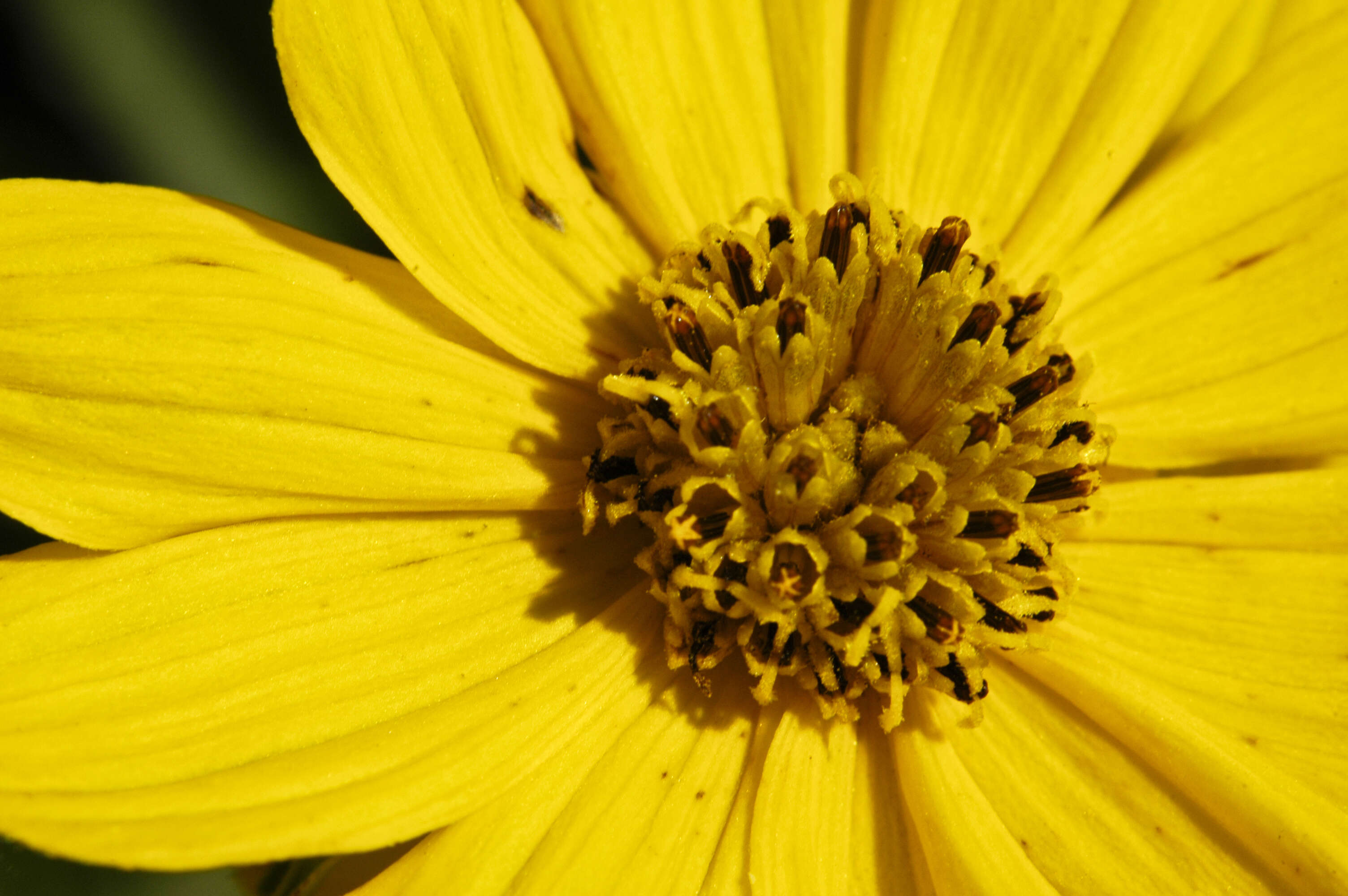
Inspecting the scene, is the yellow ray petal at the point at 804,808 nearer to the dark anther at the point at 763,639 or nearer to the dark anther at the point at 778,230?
the dark anther at the point at 763,639

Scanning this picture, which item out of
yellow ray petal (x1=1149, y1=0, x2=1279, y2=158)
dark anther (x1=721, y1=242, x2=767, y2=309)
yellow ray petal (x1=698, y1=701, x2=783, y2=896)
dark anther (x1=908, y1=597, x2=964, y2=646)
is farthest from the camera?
yellow ray petal (x1=1149, y1=0, x2=1279, y2=158)

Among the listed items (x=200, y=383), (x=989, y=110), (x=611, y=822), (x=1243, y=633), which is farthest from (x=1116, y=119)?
(x=200, y=383)

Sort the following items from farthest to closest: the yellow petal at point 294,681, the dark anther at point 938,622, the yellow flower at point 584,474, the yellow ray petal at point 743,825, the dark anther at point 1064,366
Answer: the dark anther at point 1064,366
the dark anther at point 938,622
the yellow ray petal at point 743,825
the yellow flower at point 584,474
the yellow petal at point 294,681

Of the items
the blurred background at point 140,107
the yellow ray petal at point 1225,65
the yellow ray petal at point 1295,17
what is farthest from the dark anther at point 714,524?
the yellow ray petal at point 1295,17

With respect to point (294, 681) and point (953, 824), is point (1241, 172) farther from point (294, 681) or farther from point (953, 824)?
point (294, 681)

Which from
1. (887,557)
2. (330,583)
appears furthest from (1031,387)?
(330,583)

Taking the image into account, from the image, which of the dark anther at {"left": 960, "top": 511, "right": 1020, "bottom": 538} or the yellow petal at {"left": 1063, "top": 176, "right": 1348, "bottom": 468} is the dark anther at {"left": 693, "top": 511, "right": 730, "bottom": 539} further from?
the yellow petal at {"left": 1063, "top": 176, "right": 1348, "bottom": 468}

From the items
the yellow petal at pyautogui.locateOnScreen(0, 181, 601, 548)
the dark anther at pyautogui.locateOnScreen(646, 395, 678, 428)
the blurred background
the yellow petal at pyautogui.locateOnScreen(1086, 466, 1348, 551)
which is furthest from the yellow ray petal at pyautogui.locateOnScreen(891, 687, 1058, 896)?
the blurred background
